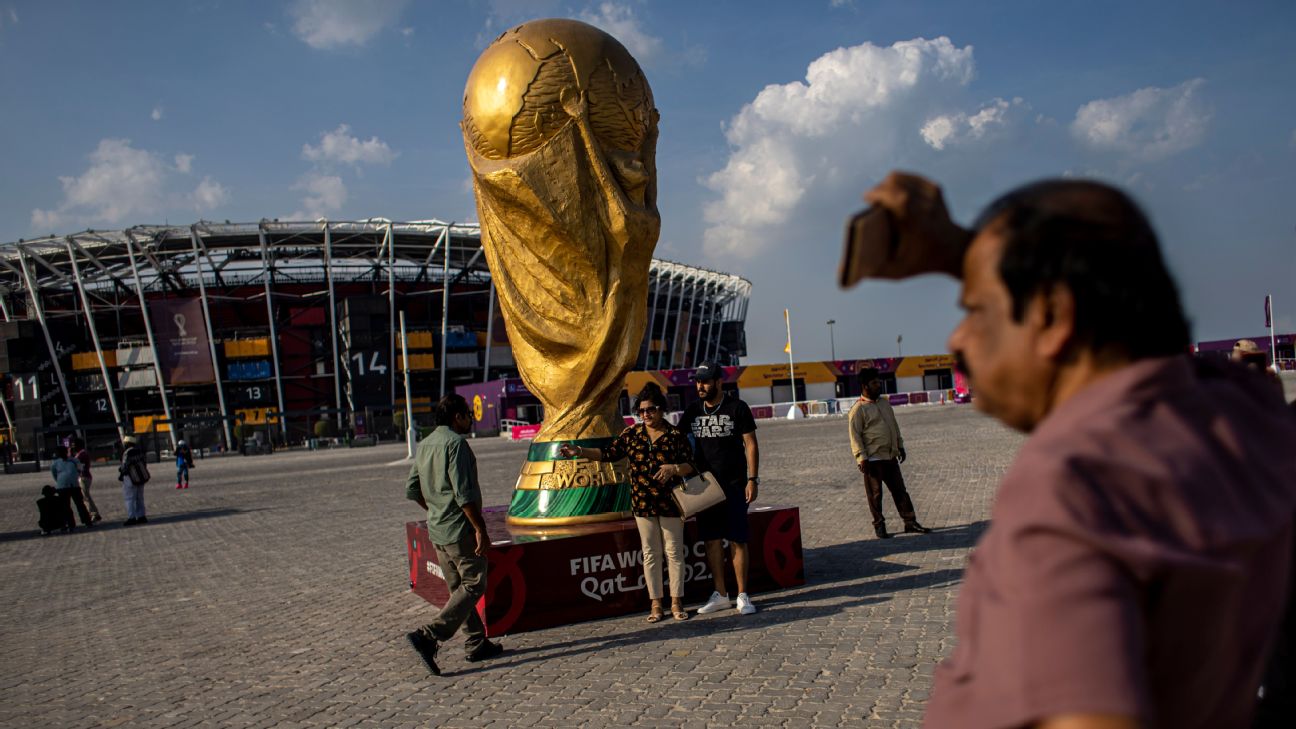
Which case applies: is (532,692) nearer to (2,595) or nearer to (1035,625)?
(1035,625)

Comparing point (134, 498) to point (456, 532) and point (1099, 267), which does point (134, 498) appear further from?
point (1099, 267)

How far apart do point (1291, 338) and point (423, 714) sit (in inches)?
2171

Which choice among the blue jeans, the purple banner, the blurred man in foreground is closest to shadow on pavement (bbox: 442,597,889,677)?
the blurred man in foreground

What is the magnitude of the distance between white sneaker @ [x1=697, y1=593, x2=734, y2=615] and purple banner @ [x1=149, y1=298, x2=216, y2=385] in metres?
45.4

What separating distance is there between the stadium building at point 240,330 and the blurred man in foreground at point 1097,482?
43.7m

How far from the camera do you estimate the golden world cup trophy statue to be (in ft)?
25.6

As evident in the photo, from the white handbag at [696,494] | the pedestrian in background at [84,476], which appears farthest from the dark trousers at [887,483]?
the pedestrian in background at [84,476]

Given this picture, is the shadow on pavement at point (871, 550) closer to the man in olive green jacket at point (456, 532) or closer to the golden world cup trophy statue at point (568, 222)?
the golden world cup trophy statue at point (568, 222)

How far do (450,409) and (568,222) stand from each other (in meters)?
2.39

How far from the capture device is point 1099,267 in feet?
3.47

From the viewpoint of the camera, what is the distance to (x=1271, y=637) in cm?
107

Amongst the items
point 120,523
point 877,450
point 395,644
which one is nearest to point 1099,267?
point 395,644

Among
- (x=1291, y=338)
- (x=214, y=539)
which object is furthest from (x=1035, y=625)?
(x=1291, y=338)

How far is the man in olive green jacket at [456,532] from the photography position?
227 inches
